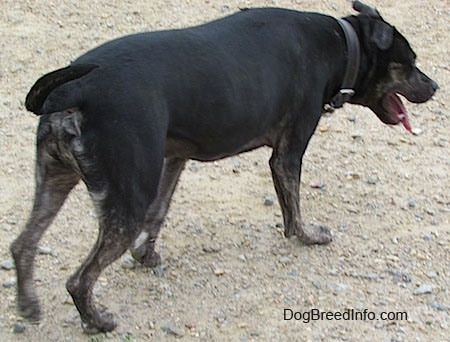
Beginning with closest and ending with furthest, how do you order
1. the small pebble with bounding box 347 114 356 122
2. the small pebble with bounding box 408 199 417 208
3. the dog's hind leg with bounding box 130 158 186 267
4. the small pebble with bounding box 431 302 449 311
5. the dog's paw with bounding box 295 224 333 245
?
the small pebble with bounding box 431 302 449 311
the dog's hind leg with bounding box 130 158 186 267
the dog's paw with bounding box 295 224 333 245
the small pebble with bounding box 408 199 417 208
the small pebble with bounding box 347 114 356 122

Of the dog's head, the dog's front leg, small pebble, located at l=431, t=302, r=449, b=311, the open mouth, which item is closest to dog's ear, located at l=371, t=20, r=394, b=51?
the dog's head

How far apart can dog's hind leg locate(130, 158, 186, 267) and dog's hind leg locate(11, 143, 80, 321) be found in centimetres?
64

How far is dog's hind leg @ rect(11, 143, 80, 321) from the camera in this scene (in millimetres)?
4195

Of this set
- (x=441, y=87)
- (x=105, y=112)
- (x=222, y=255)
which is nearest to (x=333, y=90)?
(x=222, y=255)

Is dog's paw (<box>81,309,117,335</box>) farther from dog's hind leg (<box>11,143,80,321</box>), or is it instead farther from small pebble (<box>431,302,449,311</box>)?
small pebble (<box>431,302,449,311</box>)

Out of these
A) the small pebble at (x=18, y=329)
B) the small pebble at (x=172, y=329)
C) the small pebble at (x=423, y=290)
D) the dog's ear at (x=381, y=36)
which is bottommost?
the small pebble at (x=18, y=329)

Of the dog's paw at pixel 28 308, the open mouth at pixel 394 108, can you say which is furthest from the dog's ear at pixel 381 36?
the dog's paw at pixel 28 308

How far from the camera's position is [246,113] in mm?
4414

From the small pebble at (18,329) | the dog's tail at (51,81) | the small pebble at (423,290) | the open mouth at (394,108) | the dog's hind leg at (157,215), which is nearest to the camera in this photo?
the dog's tail at (51,81)

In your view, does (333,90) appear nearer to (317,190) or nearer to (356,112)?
(317,190)

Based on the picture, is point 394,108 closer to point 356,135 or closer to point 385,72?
point 385,72

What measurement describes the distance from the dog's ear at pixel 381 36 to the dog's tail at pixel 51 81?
5.78 feet

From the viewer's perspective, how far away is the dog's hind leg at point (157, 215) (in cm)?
479

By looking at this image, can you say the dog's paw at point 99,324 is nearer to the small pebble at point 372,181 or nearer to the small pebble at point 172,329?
the small pebble at point 172,329
